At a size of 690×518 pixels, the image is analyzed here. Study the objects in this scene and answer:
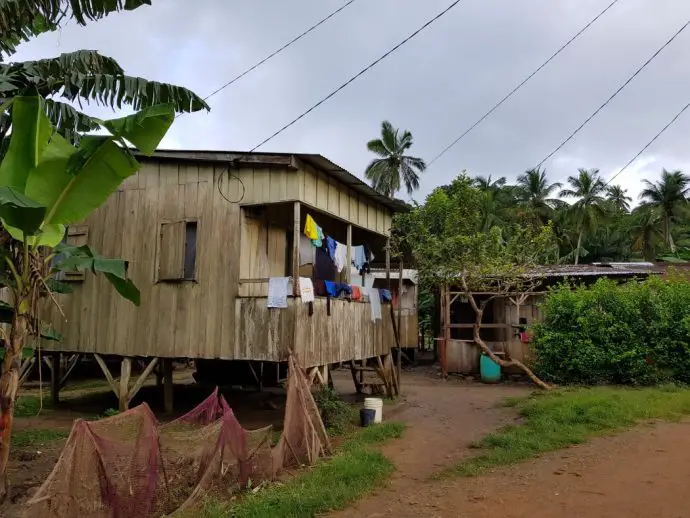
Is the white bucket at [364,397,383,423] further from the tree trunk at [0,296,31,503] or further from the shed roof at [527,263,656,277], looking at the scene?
the shed roof at [527,263,656,277]

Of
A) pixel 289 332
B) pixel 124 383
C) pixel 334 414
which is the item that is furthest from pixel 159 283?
pixel 334 414

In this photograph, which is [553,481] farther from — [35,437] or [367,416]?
[35,437]

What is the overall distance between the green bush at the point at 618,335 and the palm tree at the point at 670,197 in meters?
28.1

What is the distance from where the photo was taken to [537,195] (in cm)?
4031

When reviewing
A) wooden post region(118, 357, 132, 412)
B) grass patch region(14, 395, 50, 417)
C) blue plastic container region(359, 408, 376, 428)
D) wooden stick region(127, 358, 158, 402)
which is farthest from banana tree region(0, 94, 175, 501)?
grass patch region(14, 395, 50, 417)

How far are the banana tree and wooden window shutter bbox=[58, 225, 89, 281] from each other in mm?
5608

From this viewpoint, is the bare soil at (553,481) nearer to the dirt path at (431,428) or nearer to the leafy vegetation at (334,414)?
the dirt path at (431,428)

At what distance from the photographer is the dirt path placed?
6.25 metres

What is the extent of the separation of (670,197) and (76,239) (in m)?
41.5

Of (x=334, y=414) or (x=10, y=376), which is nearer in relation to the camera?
(x=10, y=376)

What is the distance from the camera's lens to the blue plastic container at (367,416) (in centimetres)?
1036

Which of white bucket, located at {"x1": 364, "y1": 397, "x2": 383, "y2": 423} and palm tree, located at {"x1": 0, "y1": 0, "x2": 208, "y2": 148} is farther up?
palm tree, located at {"x1": 0, "y1": 0, "x2": 208, "y2": 148}

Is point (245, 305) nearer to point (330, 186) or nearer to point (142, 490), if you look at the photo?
point (330, 186)

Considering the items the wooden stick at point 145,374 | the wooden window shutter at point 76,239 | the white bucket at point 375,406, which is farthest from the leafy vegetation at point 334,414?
the wooden window shutter at point 76,239
